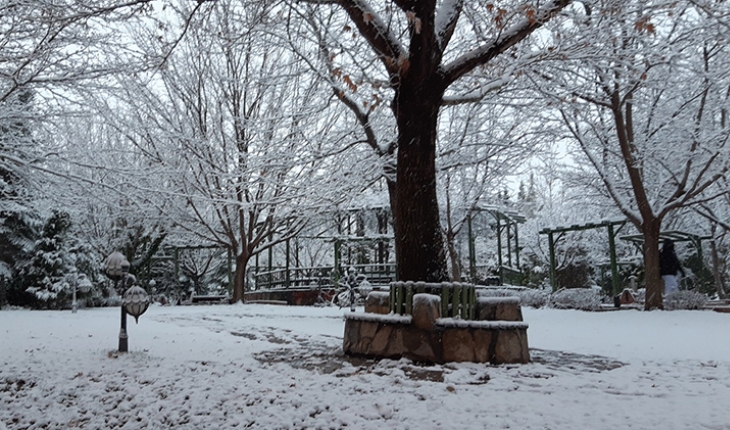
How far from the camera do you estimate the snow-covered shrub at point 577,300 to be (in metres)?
12.6

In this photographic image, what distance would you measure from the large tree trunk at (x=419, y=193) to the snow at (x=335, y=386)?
47.5 inches

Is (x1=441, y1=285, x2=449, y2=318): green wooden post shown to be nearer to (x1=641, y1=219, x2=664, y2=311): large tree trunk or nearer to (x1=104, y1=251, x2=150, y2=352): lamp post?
(x1=104, y1=251, x2=150, y2=352): lamp post

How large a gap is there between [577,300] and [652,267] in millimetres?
2201

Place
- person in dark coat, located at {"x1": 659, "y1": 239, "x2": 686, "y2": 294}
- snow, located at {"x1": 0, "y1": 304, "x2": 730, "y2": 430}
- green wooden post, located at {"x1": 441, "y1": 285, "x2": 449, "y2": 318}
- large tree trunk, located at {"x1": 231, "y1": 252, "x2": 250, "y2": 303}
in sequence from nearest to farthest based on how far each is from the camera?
snow, located at {"x1": 0, "y1": 304, "x2": 730, "y2": 430} → green wooden post, located at {"x1": 441, "y1": 285, "x2": 449, "y2": 318} → person in dark coat, located at {"x1": 659, "y1": 239, "x2": 686, "y2": 294} → large tree trunk, located at {"x1": 231, "y1": 252, "x2": 250, "y2": 303}

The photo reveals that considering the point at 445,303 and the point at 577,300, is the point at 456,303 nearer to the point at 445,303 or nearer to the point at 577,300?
the point at 445,303

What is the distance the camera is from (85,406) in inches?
143

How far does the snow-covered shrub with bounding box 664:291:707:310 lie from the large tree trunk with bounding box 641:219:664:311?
0.66 ft

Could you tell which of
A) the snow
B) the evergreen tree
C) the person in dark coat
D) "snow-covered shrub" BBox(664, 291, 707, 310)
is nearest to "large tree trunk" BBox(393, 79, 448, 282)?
the snow

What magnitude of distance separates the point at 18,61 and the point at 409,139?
5.22 metres

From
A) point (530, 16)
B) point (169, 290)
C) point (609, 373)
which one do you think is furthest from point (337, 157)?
point (169, 290)

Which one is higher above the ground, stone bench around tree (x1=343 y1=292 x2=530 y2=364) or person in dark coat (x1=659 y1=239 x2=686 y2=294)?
person in dark coat (x1=659 y1=239 x2=686 y2=294)

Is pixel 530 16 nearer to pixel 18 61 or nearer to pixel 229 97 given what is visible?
pixel 18 61

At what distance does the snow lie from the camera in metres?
3.20

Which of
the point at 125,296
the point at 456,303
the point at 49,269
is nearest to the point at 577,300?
the point at 456,303
